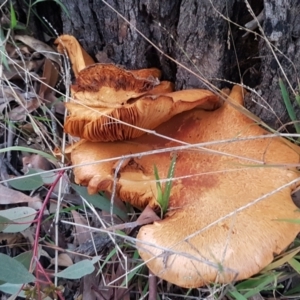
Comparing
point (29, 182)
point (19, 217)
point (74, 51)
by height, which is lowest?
point (19, 217)

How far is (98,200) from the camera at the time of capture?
217 centimetres

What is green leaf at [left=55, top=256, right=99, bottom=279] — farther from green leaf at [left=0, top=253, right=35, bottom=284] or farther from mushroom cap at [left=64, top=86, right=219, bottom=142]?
mushroom cap at [left=64, top=86, right=219, bottom=142]

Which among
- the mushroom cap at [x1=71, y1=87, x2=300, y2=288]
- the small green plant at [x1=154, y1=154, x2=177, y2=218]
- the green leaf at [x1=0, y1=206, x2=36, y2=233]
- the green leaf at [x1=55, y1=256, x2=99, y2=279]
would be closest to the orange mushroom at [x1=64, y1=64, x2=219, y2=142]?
the mushroom cap at [x1=71, y1=87, x2=300, y2=288]

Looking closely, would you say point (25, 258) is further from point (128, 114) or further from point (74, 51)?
point (74, 51)

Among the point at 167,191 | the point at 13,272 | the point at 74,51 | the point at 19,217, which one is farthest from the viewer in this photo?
the point at 74,51

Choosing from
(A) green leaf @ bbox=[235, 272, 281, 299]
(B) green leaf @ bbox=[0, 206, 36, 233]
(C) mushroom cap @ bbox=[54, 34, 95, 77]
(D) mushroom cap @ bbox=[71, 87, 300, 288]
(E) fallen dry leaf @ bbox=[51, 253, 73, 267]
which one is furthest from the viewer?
(C) mushroom cap @ bbox=[54, 34, 95, 77]

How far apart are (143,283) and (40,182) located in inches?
25.5

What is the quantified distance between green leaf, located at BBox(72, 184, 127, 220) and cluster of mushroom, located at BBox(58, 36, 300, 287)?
0.13 metres

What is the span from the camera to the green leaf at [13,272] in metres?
1.81

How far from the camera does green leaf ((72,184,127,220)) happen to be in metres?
2.16

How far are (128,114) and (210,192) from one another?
47 centimetres

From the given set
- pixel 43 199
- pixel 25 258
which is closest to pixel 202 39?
pixel 43 199

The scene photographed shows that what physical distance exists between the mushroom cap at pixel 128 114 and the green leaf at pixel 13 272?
582mm

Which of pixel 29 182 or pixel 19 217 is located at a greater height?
pixel 29 182
